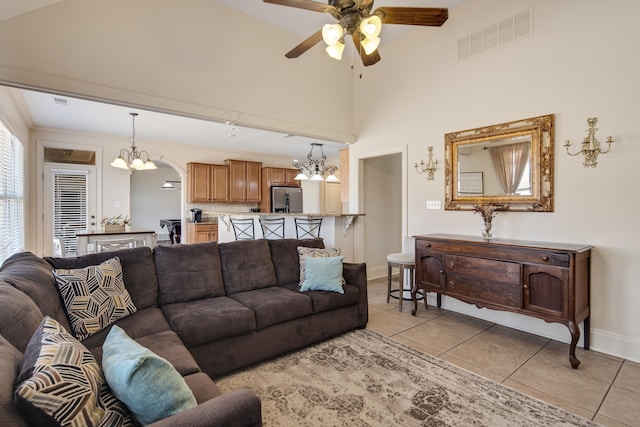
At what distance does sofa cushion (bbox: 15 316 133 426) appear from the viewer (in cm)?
81

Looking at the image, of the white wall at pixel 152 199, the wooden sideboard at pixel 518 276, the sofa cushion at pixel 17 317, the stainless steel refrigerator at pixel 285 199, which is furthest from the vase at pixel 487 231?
the white wall at pixel 152 199

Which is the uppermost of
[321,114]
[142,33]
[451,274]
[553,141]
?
[142,33]

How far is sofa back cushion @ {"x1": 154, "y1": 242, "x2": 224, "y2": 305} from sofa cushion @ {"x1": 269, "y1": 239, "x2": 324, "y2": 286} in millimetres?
609

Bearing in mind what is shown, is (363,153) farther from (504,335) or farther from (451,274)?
(504,335)

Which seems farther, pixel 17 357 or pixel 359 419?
pixel 359 419

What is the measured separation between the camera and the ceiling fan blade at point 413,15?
2312 mm

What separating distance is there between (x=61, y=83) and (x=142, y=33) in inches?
35.9

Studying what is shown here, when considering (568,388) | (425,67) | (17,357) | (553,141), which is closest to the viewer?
(17,357)

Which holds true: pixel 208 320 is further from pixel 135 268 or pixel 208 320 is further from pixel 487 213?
pixel 487 213

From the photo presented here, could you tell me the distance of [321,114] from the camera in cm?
468

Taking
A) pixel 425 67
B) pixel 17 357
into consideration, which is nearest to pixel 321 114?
pixel 425 67

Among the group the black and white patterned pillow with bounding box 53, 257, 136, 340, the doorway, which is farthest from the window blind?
the doorway

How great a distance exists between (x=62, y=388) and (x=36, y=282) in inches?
52.7

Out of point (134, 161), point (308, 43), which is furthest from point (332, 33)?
point (134, 161)
